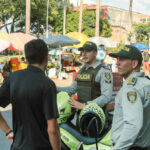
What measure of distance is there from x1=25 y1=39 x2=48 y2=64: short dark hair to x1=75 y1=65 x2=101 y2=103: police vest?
1.36 metres

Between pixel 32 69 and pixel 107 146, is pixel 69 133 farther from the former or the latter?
pixel 32 69

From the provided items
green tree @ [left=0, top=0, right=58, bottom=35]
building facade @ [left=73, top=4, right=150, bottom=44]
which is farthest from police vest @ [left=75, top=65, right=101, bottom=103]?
building facade @ [left=73, top=4, right=150, bottom=44]

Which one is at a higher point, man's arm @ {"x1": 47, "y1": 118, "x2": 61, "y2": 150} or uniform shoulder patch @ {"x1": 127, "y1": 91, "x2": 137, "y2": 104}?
uniform shoulder patch @ {"x1": 127, "y1": 91, "x2": 137, "y2": 104}

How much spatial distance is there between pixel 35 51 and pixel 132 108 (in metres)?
0.83

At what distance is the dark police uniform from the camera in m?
2.16

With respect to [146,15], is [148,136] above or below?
below

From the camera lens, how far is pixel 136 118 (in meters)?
2.01

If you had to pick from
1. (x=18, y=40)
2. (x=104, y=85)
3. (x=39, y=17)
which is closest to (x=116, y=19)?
(x=39, y=17)

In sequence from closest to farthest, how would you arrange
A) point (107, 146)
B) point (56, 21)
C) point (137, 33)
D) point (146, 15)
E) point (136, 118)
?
1. point (136, 118)
2. point (107, 146)
3. point (56, 21)
4. point (137, 33)
5. point (146, 15)

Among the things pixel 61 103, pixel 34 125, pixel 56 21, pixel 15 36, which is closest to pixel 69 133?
pixel 61 103

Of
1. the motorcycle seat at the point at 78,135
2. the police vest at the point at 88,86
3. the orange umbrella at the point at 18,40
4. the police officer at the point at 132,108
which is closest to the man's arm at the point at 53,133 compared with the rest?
the police officer at the point at 132,108

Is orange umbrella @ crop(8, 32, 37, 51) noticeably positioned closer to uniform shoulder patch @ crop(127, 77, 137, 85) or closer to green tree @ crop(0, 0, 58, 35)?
uniform shoulder patch @ crop(127, 77, 137, 85)

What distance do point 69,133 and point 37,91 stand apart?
1.06 metres

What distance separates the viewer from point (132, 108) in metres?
2.03
